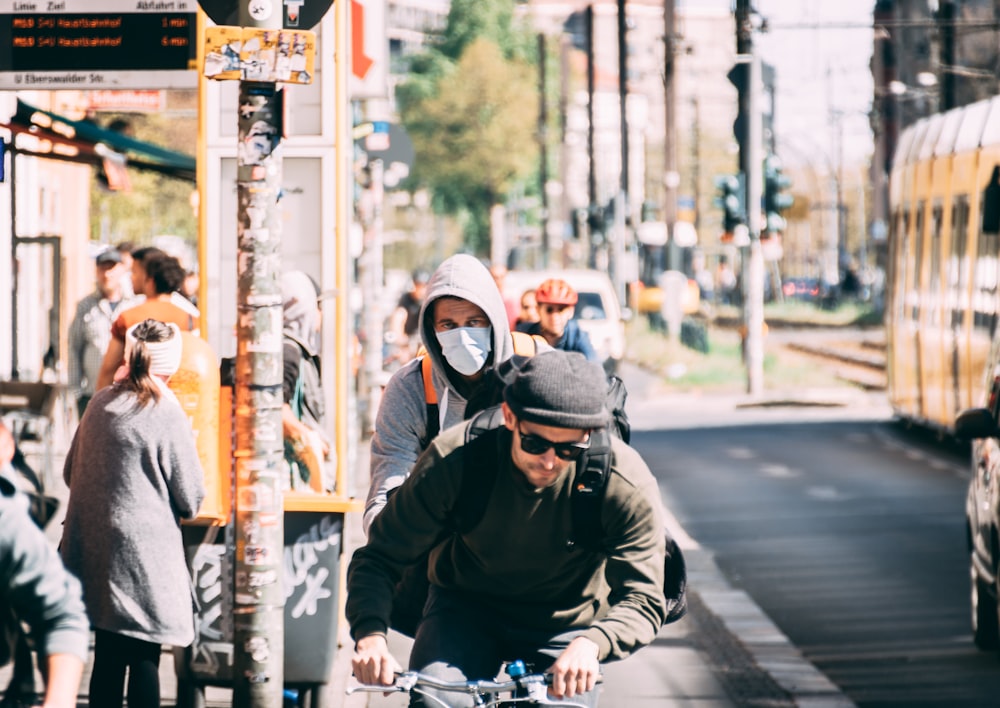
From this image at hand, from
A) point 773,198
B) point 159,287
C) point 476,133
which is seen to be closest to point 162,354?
point 159,287

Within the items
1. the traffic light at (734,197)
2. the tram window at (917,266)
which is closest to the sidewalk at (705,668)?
the tram window at (917,266)

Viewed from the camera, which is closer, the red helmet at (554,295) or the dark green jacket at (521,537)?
the dark green jacket at (521,537)

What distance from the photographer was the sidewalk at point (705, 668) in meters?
7.98

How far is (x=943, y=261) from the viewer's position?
18.8 m

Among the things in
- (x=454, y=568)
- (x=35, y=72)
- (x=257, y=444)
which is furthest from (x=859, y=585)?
(x=454, y=568)

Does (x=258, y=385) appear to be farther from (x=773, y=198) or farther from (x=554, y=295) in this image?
(x=773, y=198)

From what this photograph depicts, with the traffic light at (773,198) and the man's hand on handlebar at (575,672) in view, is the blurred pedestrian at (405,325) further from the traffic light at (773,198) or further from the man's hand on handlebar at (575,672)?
the man's hand on handlebar at (575,672)

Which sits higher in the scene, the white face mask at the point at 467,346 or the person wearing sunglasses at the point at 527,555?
the white face mask at the point at 467,346

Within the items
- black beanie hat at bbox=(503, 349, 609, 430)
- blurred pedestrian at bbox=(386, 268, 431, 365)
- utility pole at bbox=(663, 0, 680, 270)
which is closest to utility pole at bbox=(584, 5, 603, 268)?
utility pole at bbox=(663, 0, 680, 270)

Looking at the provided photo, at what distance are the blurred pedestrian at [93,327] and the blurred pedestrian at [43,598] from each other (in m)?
9.51

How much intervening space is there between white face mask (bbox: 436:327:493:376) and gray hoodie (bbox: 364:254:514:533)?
31mm

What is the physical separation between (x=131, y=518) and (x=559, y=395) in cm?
219

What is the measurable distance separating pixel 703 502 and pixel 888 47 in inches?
2860

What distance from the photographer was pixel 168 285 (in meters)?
8.52
